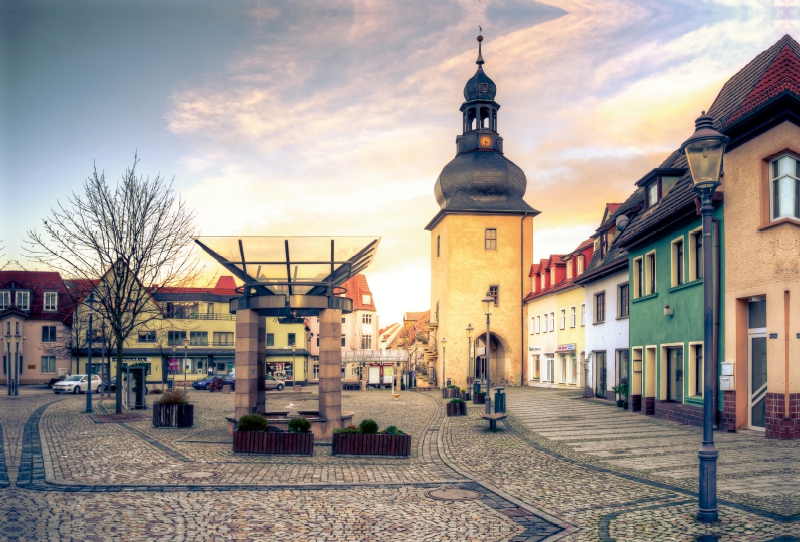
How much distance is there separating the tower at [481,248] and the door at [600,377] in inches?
774

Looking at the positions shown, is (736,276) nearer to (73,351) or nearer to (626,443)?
(626,443)

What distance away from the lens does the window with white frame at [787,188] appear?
57.8 feet

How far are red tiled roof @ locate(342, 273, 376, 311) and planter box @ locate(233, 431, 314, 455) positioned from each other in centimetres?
7460

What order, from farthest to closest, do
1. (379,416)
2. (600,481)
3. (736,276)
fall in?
(379,416) < (736,276) < (600,481)

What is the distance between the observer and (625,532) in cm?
920

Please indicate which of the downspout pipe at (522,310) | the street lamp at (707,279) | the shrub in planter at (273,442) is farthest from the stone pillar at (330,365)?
the downspout pipe at (522,310)

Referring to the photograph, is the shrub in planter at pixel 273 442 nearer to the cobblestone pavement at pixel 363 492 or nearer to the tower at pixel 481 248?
the cobblestone pavement at pixel 363 492

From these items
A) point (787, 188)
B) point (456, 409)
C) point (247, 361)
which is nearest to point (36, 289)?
point (456, 409)

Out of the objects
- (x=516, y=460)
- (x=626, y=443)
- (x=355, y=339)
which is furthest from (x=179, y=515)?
(x=355, y=339)

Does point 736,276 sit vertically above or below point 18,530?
above

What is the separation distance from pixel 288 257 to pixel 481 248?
3930cm

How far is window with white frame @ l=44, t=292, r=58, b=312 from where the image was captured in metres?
68.2

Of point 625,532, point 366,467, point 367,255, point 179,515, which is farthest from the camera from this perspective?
point 367,255

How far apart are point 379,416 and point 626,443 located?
11095 mm
